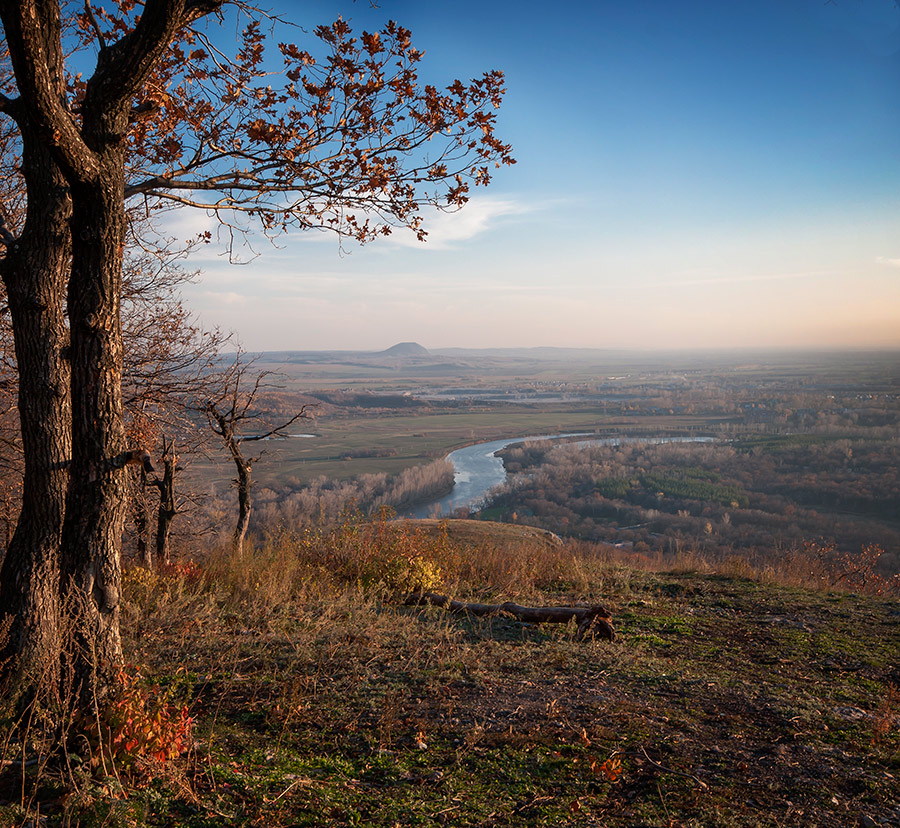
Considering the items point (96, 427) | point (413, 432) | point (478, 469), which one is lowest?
point (478, 469)

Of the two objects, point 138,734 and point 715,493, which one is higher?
point 138,734

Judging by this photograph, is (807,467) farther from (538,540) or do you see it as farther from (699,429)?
(538,540)

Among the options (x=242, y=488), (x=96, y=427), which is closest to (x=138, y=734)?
(x=96, y=427)

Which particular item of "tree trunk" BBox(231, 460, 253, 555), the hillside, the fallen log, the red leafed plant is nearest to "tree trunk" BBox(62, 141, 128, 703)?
the red leafed plant

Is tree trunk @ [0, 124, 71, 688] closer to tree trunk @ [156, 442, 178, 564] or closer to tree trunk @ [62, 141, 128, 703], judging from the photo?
tree trunk @ [62, 141, 128, 703]

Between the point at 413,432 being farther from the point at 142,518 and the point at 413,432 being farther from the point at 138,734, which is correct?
the point at 138,734

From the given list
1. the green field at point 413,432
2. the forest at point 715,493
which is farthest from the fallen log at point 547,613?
the green field at point 413,432

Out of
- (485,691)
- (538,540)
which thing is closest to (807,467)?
(538,540)
